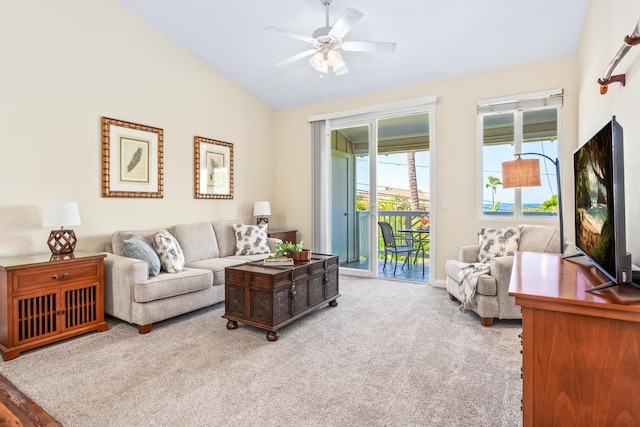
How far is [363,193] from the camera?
17.3ft

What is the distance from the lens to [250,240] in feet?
15.0

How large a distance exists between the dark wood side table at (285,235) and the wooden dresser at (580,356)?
4.09 meters

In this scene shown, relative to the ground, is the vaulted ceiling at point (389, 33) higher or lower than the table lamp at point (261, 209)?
higher

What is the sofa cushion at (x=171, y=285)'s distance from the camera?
2.92 meters

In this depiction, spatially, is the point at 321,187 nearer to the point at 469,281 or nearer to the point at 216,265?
the point at 216,265

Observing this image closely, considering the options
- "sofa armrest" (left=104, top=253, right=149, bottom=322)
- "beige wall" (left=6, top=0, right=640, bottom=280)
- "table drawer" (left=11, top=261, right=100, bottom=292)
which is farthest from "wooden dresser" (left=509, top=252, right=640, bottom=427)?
"table drawer" (left=11, top=261, right=100, bottom=292)

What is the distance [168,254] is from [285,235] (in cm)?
213

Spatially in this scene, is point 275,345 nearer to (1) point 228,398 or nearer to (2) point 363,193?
(1) point 228,398

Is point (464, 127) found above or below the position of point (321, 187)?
above

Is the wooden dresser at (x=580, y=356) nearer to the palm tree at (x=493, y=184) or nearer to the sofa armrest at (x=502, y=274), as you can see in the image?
the sofa armrest at (x=502, y=274)

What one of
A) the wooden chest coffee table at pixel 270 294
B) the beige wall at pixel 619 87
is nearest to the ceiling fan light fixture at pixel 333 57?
the wooden chest coffee table at pixel 270 294

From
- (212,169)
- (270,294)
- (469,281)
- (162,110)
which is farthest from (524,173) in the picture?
(162,110)

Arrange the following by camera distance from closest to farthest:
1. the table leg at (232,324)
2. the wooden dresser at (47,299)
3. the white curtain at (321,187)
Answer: the wooden dresser at (47,299) → the table leg at (232,324) → the white curtain at (321,187)

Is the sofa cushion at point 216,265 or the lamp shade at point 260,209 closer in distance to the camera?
the sofa cushion at point 216,265
